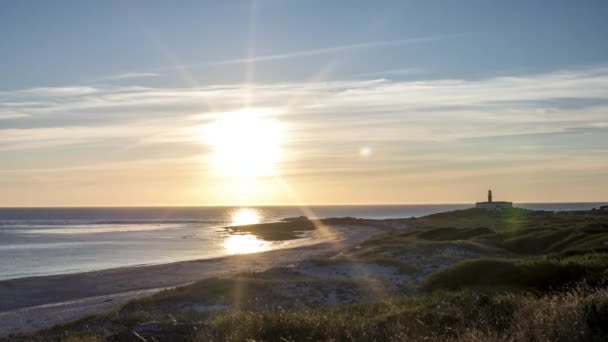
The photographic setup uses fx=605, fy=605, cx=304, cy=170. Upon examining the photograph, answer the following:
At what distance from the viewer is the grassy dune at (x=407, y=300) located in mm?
10406

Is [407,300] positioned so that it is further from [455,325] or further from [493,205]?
[493,205]

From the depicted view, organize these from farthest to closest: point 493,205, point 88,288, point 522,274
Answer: point 493,205
point 88,288
point 522,274

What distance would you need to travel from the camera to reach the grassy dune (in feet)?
34.1

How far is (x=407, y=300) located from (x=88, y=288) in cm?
2471

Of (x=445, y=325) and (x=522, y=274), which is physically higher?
(x=445, y=325)

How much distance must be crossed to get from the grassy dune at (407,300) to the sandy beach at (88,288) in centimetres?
554

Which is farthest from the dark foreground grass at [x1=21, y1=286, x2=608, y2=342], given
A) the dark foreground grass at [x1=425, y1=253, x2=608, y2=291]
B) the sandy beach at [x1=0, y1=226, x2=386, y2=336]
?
the sandy beach at [x1=0, y1=226, x2=386, y2=336]

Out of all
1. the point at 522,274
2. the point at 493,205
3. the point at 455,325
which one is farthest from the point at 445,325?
the point at 493,205

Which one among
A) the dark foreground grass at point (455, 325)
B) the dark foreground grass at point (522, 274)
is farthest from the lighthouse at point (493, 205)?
the dark foreground grass at point (455, 325)

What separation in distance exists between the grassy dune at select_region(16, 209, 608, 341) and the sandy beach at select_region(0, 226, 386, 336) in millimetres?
5537

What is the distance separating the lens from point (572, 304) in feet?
34.7

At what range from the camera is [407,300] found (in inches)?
707

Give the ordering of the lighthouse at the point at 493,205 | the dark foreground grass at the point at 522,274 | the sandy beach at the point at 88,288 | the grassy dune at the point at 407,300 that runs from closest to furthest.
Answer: the grassy dune at the point at 407,300
the dark foreground grass at the point at 522,274
the sandy beach at the point at 88,288
the lighthouse at the point at 493,205

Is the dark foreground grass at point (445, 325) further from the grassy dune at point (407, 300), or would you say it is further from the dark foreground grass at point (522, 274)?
the dark foreground grass at point (522, 274)
